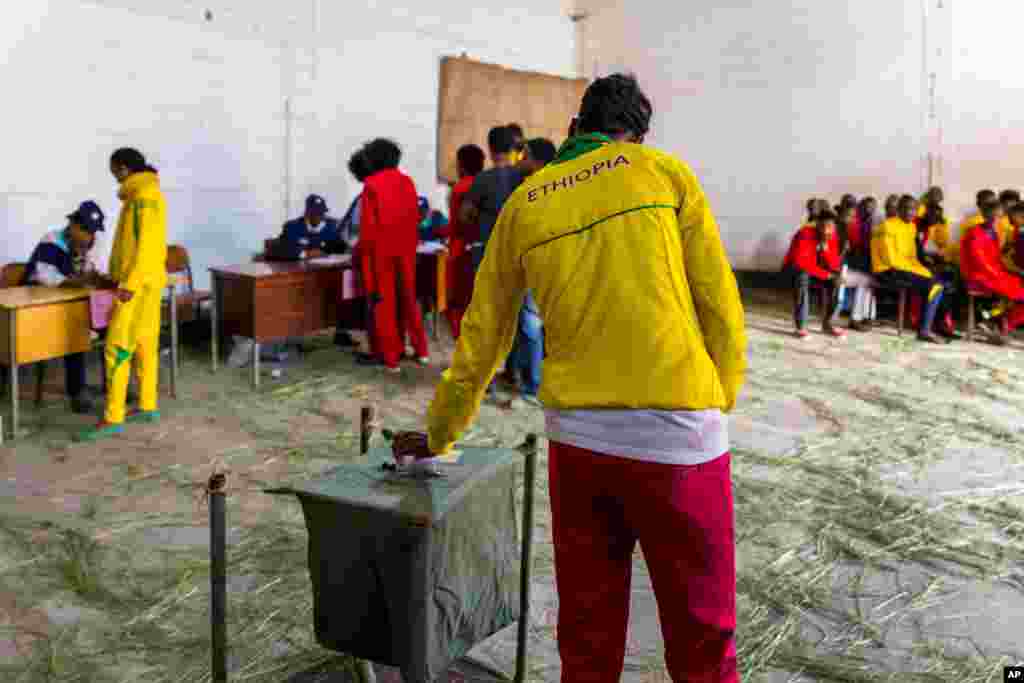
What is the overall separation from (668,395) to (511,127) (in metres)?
4.20

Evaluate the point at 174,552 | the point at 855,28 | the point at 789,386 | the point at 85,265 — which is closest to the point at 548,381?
the point at 174,552

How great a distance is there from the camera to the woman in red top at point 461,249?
19.3 feet

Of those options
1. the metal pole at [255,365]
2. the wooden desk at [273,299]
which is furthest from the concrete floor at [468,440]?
the wooden desk at [273,299]

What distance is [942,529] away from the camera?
3.79m

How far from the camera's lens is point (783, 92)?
32.5 ft

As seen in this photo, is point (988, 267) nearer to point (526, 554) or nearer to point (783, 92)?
point (783, 92)

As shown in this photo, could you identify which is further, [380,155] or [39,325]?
[380,155]

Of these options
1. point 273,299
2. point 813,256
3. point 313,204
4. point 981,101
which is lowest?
point 273,299

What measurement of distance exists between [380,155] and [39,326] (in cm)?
236

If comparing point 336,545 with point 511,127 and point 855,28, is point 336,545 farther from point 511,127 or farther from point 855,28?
point 855,28

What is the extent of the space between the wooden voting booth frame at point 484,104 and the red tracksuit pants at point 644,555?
778 centimetres

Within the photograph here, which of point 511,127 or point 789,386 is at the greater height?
point 511,127

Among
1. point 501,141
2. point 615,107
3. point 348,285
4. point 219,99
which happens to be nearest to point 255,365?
point 348,285

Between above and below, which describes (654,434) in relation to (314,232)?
below
